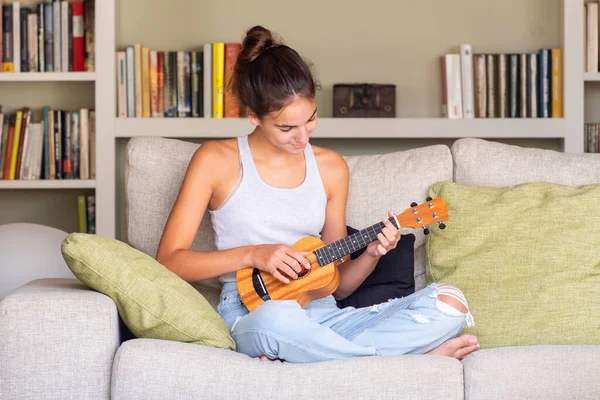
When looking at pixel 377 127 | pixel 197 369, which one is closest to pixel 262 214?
pixel 197 369

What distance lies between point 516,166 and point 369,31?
1643 mm

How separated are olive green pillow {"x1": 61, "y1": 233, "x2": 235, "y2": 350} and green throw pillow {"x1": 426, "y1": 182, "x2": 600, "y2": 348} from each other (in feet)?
2.29

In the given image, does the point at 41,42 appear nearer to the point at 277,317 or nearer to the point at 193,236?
the point at 193,236

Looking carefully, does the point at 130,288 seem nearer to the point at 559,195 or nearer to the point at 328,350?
the point at 328,350

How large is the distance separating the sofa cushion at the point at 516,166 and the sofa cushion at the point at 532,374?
2.32 feet

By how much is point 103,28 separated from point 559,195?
214 centimetres

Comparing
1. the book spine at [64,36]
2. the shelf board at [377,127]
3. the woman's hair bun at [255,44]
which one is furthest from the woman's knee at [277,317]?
the book spine at [64,36]

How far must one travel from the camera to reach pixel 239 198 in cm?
226

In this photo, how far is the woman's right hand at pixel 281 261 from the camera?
2090 millimetres

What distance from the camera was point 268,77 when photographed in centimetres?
216

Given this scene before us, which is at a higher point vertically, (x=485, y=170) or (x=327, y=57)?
(x=327, y=57)

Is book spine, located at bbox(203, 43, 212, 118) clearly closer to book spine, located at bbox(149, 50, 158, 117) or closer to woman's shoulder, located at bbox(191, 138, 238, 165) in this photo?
book spine, located at bbox(149, 50, 158, 117)

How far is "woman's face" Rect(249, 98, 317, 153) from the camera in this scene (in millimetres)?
2127

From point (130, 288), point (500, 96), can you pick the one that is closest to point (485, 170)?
point (130, 288)
